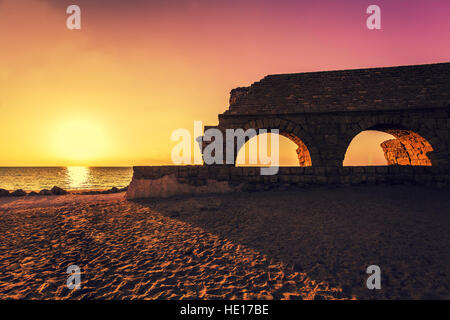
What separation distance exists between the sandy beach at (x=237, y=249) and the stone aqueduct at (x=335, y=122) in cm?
143

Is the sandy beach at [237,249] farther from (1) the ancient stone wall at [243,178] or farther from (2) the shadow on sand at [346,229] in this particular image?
(1) the ancient stone wall at [243,178]

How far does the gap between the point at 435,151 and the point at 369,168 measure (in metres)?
4.03

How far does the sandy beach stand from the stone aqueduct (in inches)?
56.5

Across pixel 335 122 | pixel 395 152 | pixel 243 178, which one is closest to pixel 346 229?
pixel 243 178

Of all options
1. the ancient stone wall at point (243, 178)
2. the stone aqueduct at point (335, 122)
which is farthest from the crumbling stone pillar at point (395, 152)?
the ancient stone wall at point (243, 178)

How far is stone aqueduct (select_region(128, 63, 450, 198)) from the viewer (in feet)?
27.2

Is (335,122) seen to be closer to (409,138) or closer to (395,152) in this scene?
(409,138)

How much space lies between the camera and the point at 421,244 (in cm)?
393

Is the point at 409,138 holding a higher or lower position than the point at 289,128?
lower

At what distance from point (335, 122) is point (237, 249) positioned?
28.3 feet

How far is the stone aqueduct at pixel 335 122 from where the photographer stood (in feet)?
27.2

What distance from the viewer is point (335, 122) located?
9844mm
